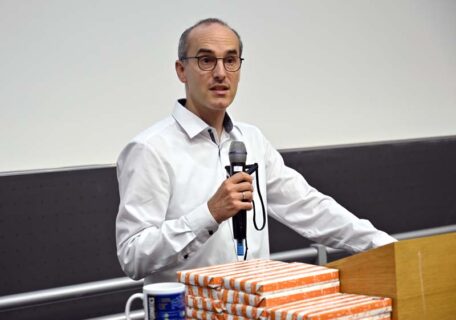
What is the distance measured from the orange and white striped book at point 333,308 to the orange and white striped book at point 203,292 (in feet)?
0.56

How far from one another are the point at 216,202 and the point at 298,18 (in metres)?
2.48

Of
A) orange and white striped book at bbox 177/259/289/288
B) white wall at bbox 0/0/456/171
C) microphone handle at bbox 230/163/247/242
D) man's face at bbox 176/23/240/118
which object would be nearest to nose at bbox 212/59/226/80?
man's face at bbox 176/23/240/118

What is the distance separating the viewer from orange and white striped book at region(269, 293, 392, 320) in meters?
1.53

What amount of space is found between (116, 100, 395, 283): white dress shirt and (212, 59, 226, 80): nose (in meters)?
0.18

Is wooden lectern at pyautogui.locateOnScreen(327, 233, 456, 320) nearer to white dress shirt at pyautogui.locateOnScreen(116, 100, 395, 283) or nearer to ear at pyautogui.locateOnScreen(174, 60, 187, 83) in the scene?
white dress shirt at pyautogui.locateOnScreen(116, 100, 395, 283)

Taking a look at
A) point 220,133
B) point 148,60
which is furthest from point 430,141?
point 220,133

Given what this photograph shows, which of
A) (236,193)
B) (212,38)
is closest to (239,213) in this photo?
(236,193)

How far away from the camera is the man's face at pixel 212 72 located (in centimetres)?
248

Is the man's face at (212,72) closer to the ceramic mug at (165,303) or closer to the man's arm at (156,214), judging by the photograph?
the man's arm at (156,214)

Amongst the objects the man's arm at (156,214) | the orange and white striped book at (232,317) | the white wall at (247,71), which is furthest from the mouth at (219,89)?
the white wall at (247,71)

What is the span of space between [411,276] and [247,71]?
102 inches

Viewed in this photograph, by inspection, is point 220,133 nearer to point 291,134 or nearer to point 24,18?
point 24,18

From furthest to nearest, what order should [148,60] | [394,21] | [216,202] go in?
[394,21]
[148,60]
[216,202]

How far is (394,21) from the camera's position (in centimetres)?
473
